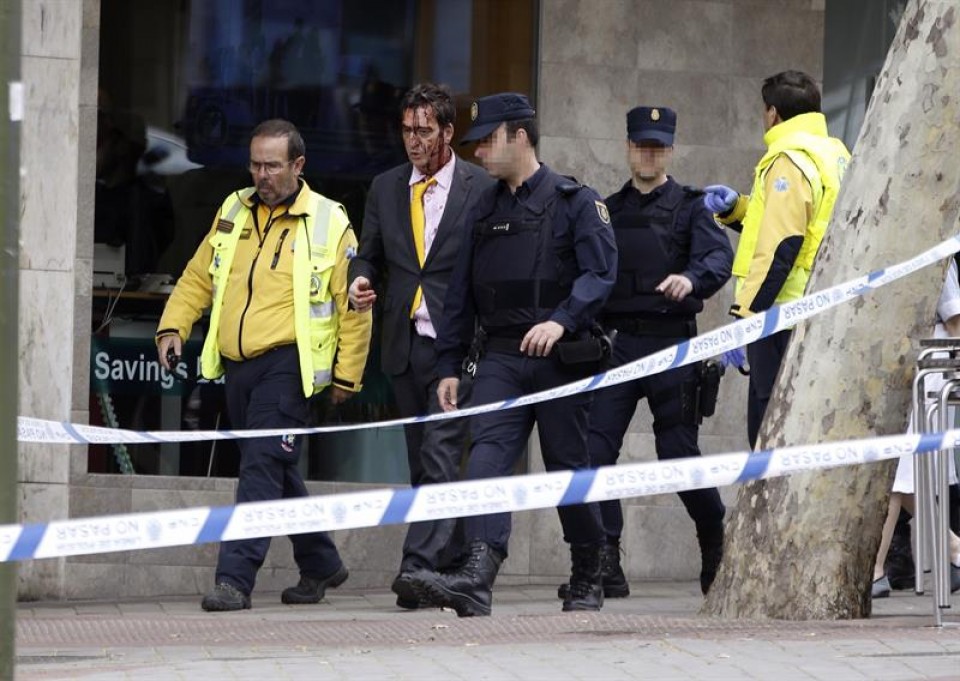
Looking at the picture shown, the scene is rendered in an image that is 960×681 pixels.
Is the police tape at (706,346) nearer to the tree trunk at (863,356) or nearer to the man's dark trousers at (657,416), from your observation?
the tree trunk at (863,356)

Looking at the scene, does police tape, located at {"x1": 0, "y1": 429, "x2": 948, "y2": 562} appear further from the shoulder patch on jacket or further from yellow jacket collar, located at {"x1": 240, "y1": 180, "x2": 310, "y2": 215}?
yellow jacket collar, located at {"x1": 240, "y1": 180, "x2": 310, "y2": 215}

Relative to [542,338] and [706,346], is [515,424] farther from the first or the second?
[706,346]

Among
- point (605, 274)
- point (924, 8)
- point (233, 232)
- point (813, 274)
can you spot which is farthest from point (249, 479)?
point (924, 8)

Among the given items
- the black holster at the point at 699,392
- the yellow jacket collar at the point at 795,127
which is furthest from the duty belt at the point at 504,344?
the yellow jacket collar at the point at 795,127

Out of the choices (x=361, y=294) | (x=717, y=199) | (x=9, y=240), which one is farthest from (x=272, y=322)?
(x=9, y=240)

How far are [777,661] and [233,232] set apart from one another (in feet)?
11.8

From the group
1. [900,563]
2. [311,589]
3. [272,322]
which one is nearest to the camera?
[272,322]

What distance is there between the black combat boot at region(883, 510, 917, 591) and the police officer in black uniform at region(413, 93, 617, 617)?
7.19 feet

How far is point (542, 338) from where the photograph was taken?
7.79 metres

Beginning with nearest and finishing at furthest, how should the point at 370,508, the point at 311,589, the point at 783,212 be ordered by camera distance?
the point at 370,508 < the point at 783,212 < the point at 311,589

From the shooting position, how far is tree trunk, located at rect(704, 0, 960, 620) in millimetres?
7711

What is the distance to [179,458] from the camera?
33.3 feet

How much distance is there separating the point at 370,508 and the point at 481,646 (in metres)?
1.52

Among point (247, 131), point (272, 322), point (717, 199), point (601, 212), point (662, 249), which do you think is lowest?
point (272, 322)
